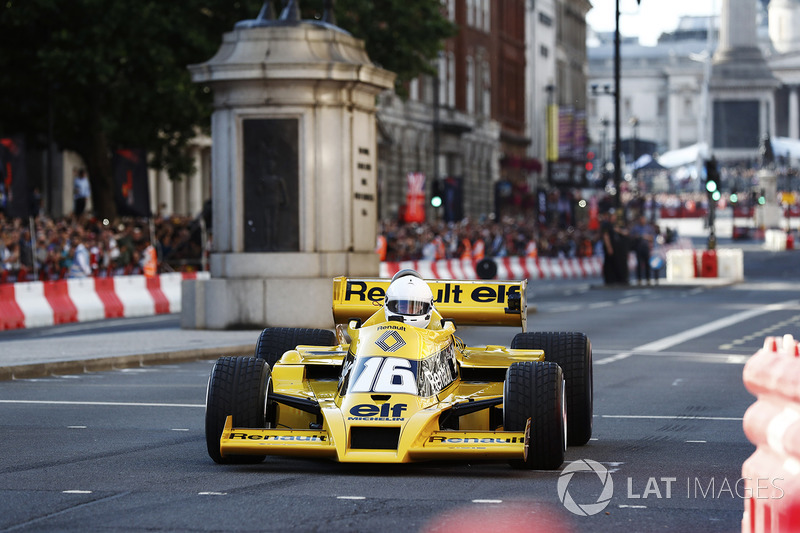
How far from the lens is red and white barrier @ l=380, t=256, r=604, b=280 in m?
44.5

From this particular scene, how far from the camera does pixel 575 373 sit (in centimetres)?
1203

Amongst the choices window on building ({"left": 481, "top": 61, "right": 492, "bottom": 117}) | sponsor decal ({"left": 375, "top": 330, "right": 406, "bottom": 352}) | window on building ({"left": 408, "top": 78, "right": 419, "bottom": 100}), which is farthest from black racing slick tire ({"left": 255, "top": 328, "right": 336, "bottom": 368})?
window on building ({"left": 481, "top": 61, "right": 492, "bottom": 117})

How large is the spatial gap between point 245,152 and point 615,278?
23944 mm

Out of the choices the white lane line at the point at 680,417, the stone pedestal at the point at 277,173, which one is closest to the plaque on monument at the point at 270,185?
the stone pedestal at the point at 277,173

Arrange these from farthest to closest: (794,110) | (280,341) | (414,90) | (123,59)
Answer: (794,110), (414,90), (123,59), (280,341)

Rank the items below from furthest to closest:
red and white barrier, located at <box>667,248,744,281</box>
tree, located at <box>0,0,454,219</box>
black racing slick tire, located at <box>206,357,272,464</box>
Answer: red and white barrier, located at <box>667,248,744,281</box> < tree, located at <box>0,0,454,219</box> < black racing slick tire, located at <box>206,357,272,464</box>

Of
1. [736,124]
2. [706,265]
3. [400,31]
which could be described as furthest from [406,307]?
[736,124]

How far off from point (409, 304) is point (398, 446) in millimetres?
1484

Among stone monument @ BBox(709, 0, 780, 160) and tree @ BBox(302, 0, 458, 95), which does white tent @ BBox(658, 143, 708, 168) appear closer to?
stone monument @ BBox(709, 0, 780, 160)

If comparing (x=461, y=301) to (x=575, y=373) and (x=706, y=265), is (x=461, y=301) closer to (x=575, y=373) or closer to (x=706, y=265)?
(x=575, y=373)

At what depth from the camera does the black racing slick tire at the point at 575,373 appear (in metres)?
11.9

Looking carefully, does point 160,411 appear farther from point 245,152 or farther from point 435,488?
point 245,152

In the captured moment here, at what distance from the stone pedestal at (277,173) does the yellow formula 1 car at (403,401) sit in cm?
1292

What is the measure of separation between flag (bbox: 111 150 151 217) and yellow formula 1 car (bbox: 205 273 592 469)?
86.0 ft
